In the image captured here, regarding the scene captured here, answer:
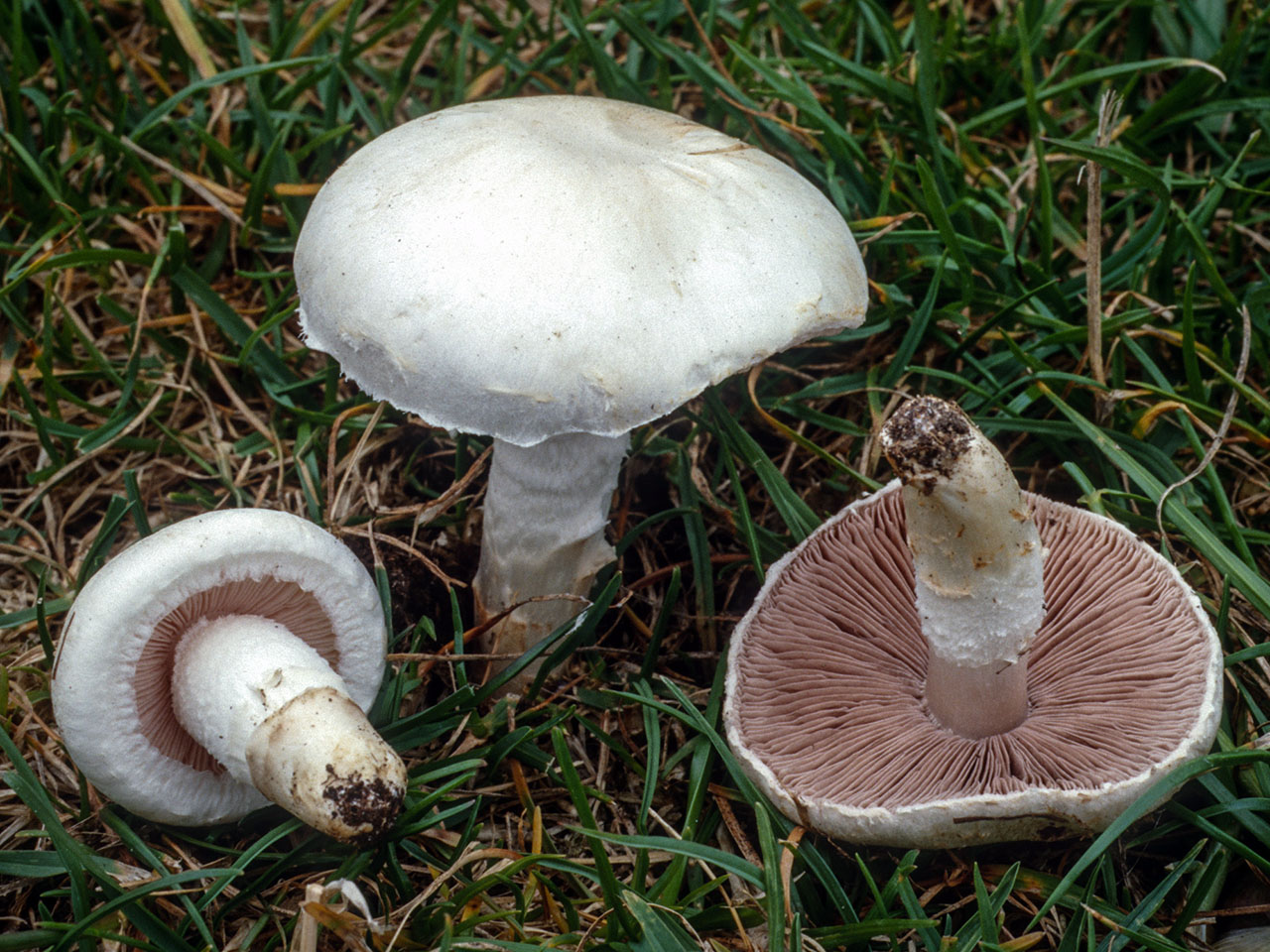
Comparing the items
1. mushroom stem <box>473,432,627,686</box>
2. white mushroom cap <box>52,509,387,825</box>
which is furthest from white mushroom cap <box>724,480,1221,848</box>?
white mushroom cap <box>52,509,387,825</box>

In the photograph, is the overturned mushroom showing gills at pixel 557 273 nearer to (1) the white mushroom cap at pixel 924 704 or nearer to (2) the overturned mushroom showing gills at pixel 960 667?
(2) the overturned mushroom showing gills at pixel 960 667

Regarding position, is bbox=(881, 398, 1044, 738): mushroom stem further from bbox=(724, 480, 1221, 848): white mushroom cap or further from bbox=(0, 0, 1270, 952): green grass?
bbox=(0, 0, 1270, 952): green grass

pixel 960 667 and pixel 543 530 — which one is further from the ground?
pixel 543 530

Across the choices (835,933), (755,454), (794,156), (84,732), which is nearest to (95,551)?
(84,732)

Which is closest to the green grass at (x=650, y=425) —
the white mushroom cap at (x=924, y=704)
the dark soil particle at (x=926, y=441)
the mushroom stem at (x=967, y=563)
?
the white mushroom cap at (x=924, y=704)

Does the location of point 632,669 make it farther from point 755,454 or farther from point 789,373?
point 789,373

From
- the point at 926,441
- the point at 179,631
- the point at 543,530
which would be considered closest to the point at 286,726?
the point at 179,631

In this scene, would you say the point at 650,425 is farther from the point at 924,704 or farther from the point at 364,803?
the point at 364,803
